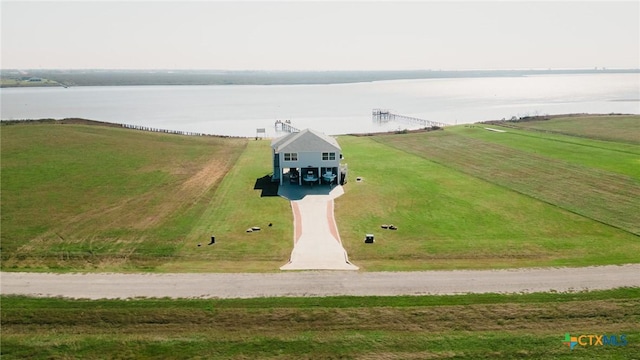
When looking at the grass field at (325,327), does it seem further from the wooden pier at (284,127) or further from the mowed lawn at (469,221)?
the wooden pier at (284,127)

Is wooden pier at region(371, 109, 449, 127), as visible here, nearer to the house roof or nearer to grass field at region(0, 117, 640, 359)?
grass field at region(0, 117, 640, 359)

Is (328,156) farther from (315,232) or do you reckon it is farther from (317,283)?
(317,283)

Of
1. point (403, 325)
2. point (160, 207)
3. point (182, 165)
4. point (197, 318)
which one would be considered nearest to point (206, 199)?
point (160, 207)

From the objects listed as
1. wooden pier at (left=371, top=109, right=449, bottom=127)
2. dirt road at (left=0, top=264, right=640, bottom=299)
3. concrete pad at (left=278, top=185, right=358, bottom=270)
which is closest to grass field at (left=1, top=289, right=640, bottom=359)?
dirt road at (left=0, top=264, right=640, bottom=299)

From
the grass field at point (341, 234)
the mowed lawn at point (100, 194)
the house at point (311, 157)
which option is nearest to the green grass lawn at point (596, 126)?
the grass field at point (341, 234)

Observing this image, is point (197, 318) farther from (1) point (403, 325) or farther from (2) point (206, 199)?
(2) point (206, 199)

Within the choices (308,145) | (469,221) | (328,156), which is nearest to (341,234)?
(469,221)
